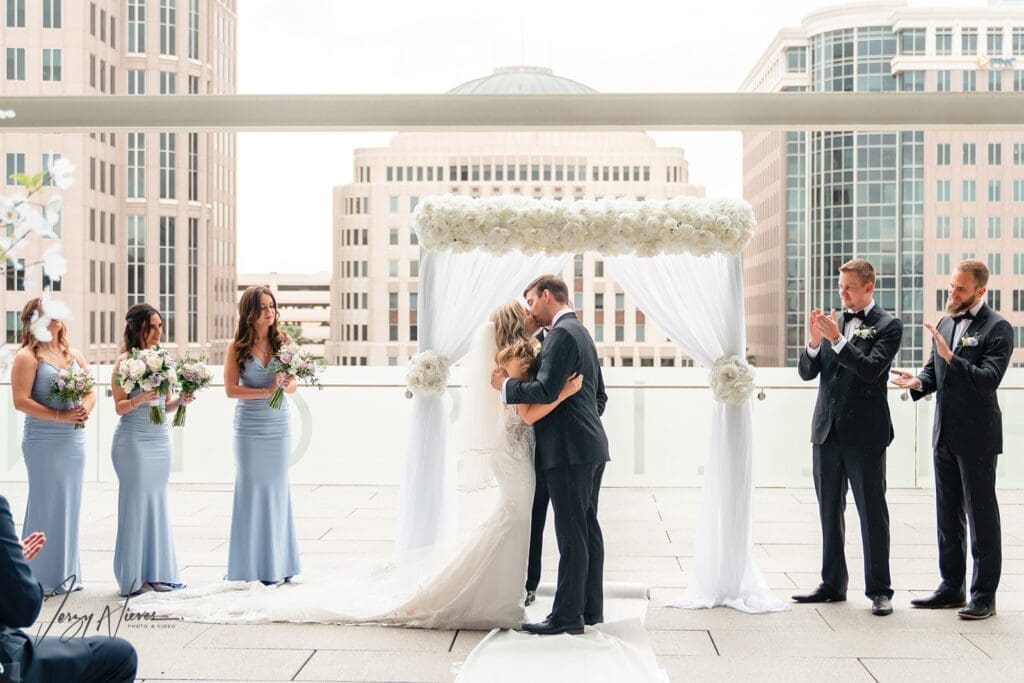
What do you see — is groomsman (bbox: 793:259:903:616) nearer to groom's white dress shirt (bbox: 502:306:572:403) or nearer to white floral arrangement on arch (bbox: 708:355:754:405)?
white floral arrangement on arch (bbox: 708:355:754:405)

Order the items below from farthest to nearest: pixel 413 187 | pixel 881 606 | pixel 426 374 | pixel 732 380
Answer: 1. pixel 413 187
2. pixel 426 374
3. pixel 732 380
4. pixel 881 606

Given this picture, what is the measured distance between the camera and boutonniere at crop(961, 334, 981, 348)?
5.23 meters

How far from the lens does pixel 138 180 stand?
4269 cm

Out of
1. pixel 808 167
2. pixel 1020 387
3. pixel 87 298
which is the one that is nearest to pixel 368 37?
pixel 1020 387

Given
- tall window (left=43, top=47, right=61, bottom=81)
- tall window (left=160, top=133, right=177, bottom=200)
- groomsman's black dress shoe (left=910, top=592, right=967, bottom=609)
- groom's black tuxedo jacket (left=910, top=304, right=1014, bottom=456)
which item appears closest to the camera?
groom's black tuxedo jacket (left=910, top=304, right=1014, bottom=456)

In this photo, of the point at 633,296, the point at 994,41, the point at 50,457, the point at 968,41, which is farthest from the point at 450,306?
the point at 994,41

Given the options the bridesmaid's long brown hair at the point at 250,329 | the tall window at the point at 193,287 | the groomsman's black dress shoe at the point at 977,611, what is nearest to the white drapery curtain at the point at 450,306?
the bridesmaid's long brown hair at the point at 250,329

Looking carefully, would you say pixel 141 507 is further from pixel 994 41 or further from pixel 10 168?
pixel 10 168

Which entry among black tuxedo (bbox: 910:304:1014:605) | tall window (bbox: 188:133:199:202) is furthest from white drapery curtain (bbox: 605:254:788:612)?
tall window (bbox: 188:133:199:202)

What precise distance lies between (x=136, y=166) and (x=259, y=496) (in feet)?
142

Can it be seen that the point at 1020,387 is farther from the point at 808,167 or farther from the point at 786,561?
the point at 808,167

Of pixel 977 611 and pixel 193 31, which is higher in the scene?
pixel 193 31

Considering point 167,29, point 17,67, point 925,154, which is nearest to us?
point 17,67

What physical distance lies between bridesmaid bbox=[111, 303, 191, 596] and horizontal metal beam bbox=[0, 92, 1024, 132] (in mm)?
1700
